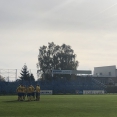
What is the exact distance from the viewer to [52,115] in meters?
18.8

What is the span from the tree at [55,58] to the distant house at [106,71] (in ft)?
37.7

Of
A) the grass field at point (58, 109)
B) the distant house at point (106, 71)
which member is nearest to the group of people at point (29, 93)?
the grass field at point (58, 109)

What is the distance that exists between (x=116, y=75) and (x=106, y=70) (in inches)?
185

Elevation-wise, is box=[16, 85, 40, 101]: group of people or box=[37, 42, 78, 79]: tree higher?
box=[37, 42, 78, 79]: tree

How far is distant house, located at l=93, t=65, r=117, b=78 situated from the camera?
112 m

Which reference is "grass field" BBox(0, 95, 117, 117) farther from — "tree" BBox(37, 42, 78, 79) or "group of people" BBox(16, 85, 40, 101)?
"tree" BBox(37, 42, 78, 79)

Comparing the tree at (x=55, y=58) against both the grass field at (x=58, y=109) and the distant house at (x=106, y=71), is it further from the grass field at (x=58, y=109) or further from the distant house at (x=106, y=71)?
the grass field at (x=58, y=109)

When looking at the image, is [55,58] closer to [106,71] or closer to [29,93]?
[106,71]

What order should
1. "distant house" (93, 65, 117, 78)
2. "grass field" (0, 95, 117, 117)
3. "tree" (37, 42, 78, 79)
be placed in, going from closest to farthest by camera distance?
"grass field" (0, 95, 117, 117)
"tree" (37, 42, 78, 79)
"distant house" (93, 65, 117, 78)

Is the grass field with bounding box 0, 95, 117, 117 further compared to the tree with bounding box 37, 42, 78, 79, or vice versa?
the tree with bounding box 37, 42, 78, 79

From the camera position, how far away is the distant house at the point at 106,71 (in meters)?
112

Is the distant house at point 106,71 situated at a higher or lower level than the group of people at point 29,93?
higher

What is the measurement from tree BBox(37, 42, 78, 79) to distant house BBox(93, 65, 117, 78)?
37.7ft

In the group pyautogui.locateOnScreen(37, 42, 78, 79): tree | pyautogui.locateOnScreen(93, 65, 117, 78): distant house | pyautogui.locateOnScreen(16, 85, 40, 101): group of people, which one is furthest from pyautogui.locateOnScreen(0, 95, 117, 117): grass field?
pyautogui.locateOnScreen(93, 65, 117, 78): distant house
